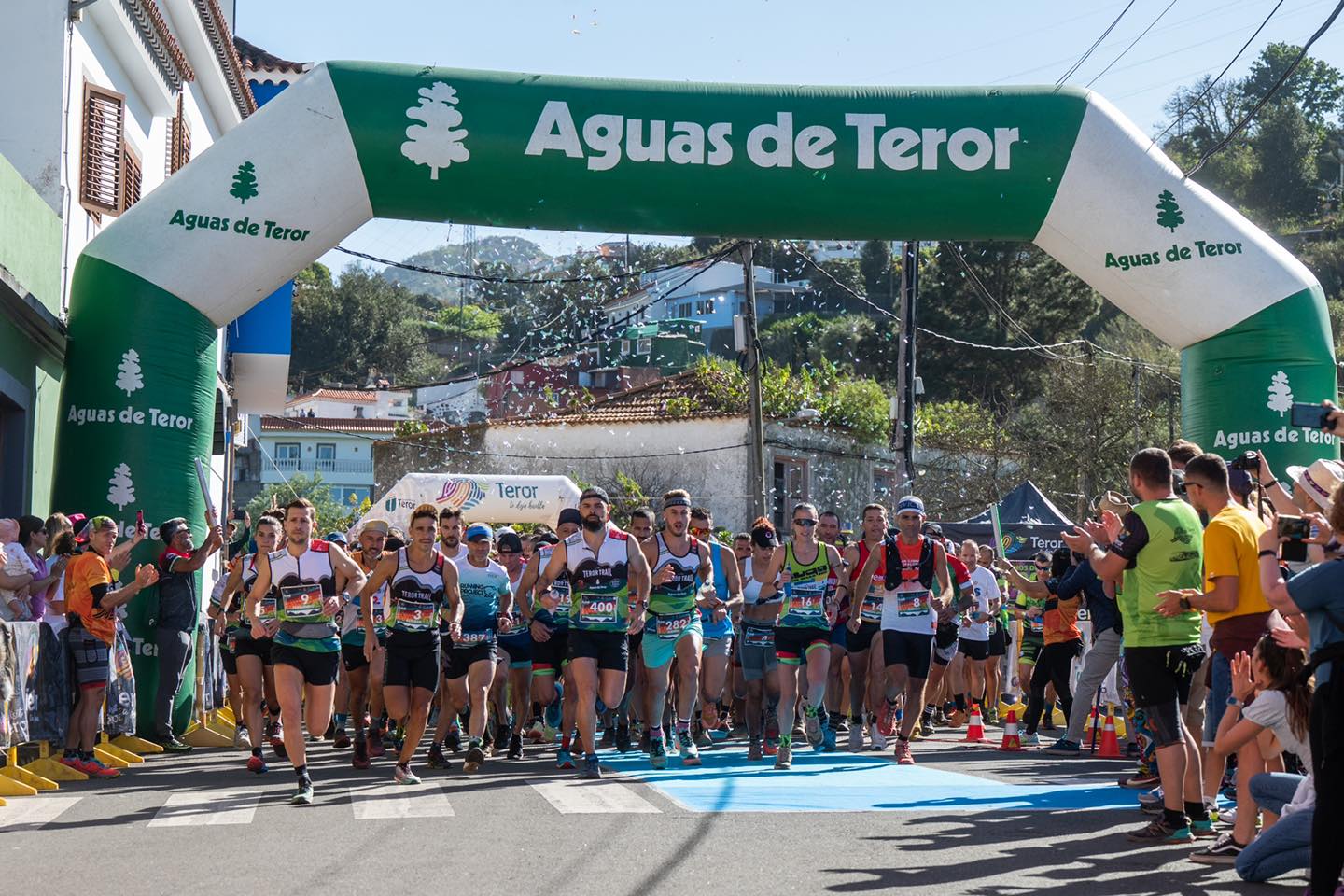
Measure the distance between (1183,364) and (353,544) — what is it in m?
9.68

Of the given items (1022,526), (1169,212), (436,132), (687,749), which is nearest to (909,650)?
(687,749)

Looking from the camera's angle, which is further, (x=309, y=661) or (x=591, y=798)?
(x=309, y=661)

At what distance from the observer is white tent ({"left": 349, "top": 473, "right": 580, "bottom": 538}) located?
90.4 ft

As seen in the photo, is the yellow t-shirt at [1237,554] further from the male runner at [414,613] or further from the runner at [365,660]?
the runner at [365,660]

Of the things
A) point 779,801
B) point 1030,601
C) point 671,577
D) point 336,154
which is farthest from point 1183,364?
point 336,154

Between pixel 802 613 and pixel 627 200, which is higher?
pixel 627 200

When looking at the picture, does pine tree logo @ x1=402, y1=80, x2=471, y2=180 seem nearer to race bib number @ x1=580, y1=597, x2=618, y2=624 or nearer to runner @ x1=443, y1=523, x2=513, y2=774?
runner @ x1=443, y1=523, x2=513, y2=774

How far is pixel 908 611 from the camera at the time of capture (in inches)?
504

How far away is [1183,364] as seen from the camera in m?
14.3

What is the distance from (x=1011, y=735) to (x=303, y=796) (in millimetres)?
7684

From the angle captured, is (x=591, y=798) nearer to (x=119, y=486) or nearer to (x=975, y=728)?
(x=119, y=486)

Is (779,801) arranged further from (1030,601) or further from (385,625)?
(1030,601)

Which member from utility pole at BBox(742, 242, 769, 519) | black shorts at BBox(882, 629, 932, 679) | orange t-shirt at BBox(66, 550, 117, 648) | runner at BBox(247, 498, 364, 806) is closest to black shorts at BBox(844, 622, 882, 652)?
black shorts at BBox(882, 629, 932, 679)

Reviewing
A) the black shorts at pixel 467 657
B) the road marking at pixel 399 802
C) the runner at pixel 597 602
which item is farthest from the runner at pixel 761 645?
the road marking at pixel 399 802
